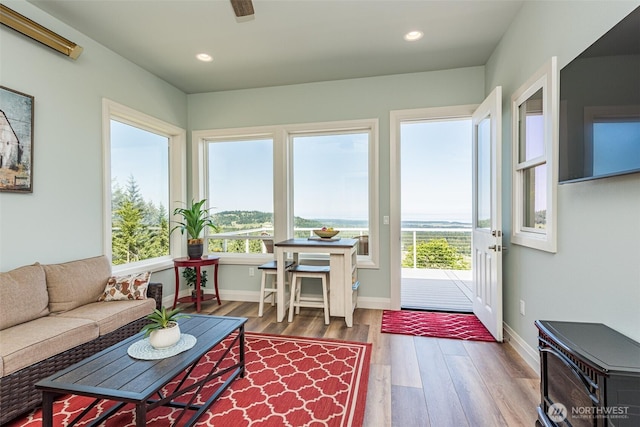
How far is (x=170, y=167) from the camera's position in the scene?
428 cm

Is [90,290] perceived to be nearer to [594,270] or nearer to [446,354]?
[446,354]

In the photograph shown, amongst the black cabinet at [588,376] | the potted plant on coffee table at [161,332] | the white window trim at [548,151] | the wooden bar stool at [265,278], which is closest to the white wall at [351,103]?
the wooden bar stool at [265,278]

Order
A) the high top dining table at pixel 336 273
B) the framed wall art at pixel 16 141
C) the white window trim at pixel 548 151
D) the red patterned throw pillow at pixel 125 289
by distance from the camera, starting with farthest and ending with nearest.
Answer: the high top dining table at pixel 336 273, the red patterned throw pillow at pixel 125 289, the framed wall art at pixel 16 141, the white window trim at pixel 548 151

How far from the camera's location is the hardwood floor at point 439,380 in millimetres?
1791

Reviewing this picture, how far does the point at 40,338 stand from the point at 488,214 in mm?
3643

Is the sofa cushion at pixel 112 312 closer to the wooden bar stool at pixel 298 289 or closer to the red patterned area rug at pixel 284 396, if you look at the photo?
the red patterned area rug at pixel 284 396

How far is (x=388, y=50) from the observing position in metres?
3.23

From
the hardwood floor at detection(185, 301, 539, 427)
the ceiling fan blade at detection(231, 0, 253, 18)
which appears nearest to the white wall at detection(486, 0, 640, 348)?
the hardwood floor at detection(185, 301, 539, 427)

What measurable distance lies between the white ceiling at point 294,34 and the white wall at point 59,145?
318 millimetres

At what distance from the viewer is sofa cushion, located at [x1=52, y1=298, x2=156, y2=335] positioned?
90.5 inches

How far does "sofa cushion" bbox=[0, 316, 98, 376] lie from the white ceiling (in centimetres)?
249

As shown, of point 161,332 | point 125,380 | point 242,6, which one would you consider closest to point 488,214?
point 242,6

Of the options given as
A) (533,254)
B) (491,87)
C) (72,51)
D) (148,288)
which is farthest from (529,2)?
(148,288)

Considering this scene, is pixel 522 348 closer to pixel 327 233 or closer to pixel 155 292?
pixel 327 233
